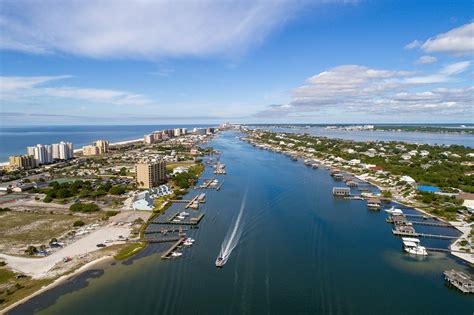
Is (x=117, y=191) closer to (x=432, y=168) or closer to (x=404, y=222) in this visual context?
(x=404, y=222)

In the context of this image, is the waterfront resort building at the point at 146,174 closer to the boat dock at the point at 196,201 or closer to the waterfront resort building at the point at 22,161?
the boat dock at the point at 196,201

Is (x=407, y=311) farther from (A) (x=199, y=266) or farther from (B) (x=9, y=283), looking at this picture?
(B) (x=9, y=283)

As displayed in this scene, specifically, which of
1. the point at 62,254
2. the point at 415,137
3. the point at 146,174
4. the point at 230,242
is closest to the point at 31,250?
the point at 62,254

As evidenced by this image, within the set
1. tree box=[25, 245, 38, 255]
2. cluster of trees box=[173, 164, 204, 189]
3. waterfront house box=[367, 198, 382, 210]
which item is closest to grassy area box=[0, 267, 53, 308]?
tree box=[25, 245, 38, 255]

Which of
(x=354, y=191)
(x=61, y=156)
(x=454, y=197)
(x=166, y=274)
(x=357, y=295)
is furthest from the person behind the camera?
(x=61, y=156)

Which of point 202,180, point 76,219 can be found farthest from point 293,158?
point 76,219

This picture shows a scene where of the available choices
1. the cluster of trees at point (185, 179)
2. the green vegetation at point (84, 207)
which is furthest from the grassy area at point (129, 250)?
the cluster of trees at point (185, 179)

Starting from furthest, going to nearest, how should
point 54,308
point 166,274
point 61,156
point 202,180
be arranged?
point 61,156
point 202,180
point 166,274
point 54,308
